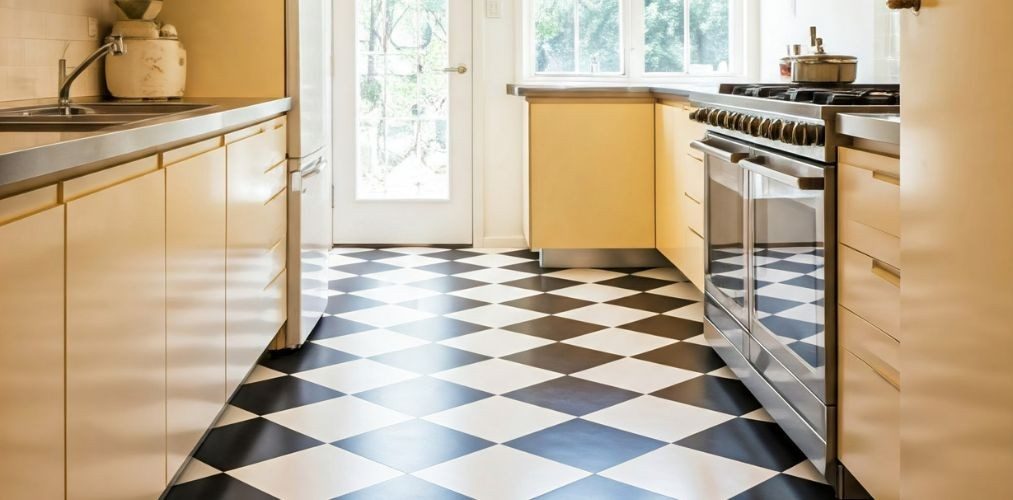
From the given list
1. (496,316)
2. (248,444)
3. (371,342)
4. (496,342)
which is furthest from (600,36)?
(248,444)

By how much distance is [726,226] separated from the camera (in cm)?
Result: 300

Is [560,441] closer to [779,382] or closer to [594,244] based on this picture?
[779,382]

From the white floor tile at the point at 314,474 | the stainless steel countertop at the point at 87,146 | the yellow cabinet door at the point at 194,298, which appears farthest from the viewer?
the white floor tile at the point at 314,474

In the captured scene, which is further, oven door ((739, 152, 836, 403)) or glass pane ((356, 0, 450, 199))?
glass pane ((356, 0, 450, 199))

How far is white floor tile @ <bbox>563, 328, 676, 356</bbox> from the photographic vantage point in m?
3.46

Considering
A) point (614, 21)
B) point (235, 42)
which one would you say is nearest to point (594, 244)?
point (614, 21)

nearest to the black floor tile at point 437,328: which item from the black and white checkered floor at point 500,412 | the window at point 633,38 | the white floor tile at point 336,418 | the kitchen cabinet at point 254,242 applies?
the black and white checkered floor at point 500,412

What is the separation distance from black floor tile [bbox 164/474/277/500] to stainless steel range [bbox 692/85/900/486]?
3.92 ft

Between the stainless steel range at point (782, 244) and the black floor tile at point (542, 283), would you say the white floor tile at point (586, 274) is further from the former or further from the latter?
the stainless steel range at point (782, 244)

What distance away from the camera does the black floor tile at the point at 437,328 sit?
12.1 feet

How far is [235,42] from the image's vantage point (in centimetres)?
341

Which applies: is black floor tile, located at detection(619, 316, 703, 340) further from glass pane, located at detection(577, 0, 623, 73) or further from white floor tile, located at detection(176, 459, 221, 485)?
glass pane, located at detection(577, 0, 623, 73)

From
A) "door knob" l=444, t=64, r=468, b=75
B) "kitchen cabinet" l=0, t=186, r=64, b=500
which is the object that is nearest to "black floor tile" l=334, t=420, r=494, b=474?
"kitchen cabinet" l=0, t=186, r=64, b=500

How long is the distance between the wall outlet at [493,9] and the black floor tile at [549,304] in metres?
1.85
